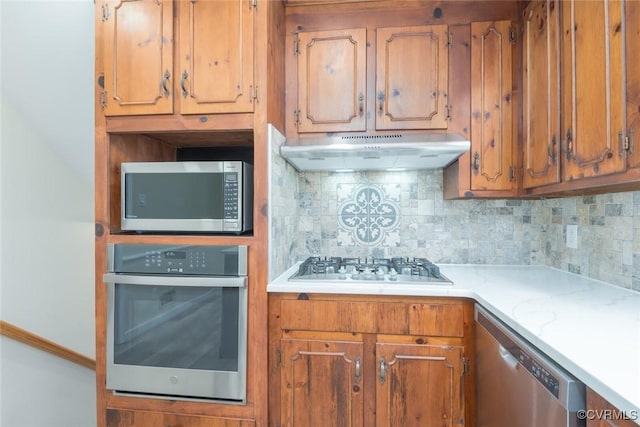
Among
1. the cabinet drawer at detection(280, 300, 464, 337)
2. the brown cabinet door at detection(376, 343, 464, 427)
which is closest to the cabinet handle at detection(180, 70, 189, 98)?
the cabinet drawer at detection(280, 300, 464, 337)

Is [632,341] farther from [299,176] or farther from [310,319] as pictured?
[299,176]

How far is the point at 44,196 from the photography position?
6.52 feet

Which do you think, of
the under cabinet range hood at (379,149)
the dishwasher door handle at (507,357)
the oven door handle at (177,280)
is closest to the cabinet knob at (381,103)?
the under cabinet range hood at (379,149)

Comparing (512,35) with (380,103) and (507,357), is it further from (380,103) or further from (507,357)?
(507,357)

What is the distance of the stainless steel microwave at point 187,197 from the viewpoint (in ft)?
4.75

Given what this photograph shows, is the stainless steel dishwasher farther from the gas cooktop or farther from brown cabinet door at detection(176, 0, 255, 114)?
brown cabinet door at detection(176, 0, 255, 114)

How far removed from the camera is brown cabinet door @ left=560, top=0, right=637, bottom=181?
100 centimetres

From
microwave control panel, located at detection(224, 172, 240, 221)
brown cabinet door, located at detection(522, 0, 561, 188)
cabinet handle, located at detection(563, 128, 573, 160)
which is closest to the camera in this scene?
cabinet handle, located at detection(563, 128, 573, 160)

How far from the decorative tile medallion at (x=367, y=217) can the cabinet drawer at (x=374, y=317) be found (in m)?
0.68

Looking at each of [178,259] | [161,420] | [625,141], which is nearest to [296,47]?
[178,259]

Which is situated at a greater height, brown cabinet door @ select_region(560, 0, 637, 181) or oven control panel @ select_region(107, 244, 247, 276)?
brown cabinet door @ select_region(560, 0, 637, 181)

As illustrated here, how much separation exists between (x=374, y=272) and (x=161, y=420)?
50.1 inches

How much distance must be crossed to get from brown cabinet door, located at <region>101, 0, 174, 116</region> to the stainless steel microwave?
1.01 feet

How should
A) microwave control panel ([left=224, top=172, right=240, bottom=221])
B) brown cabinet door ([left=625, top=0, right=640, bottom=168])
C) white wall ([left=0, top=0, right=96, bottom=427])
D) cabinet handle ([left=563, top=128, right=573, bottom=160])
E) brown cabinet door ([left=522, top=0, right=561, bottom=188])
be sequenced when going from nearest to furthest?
brown cabinet door ([left=625, top=0, right=640, bottom=168]), cabinet handle ([left=563, top=128, right=573, bottom=160]), brown cabinet door ([left=522, top=0, right=561, bottom=188]), microwave control panel ([left=224, top=172, right=240, bottom=221]), white wall ([left=0, top=0, right=96, bottom=427])
